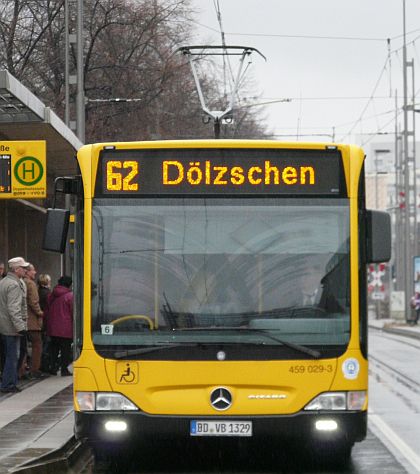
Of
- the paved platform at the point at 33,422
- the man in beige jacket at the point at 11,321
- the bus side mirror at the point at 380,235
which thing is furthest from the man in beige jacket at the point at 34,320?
the bus side mirror at the point at 380,235

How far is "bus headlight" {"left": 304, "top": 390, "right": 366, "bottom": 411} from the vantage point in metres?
10.5

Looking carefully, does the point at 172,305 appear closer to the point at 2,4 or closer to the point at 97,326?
the point at 97,326

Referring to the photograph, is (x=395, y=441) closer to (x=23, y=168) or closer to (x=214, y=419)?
(x=214, y=419)

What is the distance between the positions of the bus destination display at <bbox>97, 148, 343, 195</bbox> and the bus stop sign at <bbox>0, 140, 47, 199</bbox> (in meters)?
6.85

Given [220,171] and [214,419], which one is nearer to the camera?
[214,419]

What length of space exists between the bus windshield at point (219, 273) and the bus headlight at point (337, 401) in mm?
366

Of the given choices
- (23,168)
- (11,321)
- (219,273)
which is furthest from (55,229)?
(23,168)

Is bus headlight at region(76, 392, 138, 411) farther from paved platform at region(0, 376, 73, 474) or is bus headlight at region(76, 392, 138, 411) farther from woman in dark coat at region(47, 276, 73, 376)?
woman in dark coat at region(47, 276, 73, 376)

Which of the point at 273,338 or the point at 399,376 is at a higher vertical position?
the point at 273,338

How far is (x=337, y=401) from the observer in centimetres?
1050

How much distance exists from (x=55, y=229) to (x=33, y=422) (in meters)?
3.02

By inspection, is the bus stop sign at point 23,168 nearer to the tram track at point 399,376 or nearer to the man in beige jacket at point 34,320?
the man in beige jacket at point 34,320

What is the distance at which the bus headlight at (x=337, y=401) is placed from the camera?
34.4ft

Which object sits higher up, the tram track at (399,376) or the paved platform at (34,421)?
the paved platform at (34,421)
